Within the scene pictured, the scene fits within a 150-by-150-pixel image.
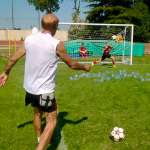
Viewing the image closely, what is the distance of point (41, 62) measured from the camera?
6.11 meters

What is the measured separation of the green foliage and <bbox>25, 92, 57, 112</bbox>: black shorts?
142ft

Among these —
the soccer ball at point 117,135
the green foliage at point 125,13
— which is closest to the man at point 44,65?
the soccer ball at point 117,135

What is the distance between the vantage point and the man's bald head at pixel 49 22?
6.02m

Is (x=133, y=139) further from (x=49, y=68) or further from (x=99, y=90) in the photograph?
(x=99, y=90)

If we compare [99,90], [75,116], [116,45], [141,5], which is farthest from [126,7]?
[75,116]

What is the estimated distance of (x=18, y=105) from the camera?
1045 cm

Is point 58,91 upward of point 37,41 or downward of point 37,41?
downward

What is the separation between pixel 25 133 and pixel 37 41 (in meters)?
Answer: 2.41

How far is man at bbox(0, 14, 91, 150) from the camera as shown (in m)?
6.04

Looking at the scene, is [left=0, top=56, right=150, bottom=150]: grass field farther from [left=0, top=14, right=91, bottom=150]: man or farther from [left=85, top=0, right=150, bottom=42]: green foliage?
[left=85, top=0, right=150, bottom=42]: green foliage

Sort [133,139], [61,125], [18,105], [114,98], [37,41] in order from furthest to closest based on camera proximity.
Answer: [114,98] → [18,105] → [61,125] → [133,139] → [37,41]

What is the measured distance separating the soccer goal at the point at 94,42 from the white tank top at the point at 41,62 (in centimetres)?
2253

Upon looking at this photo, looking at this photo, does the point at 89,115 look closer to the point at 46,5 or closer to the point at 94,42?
the point at 94,42

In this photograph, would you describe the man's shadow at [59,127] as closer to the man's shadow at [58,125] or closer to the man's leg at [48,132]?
the man's shadow at [58,125]
